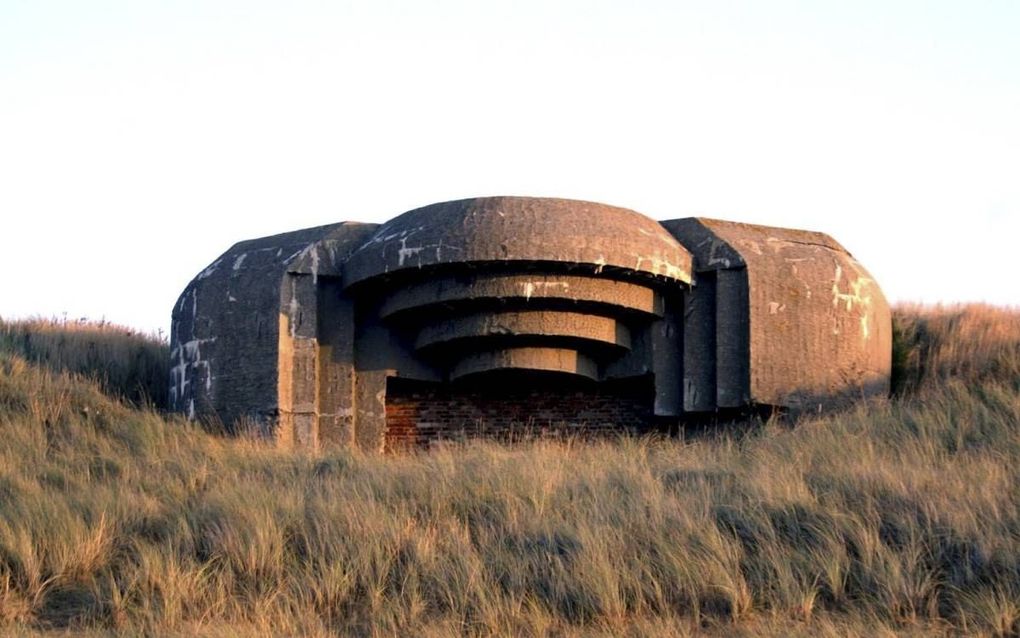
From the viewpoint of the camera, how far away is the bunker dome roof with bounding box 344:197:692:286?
12.6 metres

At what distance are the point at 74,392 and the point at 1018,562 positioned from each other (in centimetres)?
843

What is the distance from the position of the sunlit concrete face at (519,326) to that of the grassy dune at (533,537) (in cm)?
87

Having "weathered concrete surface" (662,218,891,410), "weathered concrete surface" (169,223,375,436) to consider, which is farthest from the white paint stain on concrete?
"weathered concrete surface" (662,218,891,410)

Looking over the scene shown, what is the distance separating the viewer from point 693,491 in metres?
10.5

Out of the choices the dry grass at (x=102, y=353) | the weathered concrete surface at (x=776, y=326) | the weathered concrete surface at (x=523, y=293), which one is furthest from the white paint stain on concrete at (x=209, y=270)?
the weathered concrete surface at (x=776, y=326)

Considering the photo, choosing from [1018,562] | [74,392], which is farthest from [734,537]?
[74,392]

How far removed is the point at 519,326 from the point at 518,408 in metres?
1.05

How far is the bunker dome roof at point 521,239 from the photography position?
12648mm

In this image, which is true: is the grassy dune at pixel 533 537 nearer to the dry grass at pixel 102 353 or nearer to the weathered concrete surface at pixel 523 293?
the weathered concrete surface at pixel 523 293

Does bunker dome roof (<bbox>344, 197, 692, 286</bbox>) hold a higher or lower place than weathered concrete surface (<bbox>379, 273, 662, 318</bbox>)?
higher

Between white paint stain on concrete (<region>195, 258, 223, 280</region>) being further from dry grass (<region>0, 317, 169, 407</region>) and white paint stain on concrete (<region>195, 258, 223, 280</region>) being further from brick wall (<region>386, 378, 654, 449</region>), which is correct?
brick wall (<region>386, 378, 654, 449</region>)

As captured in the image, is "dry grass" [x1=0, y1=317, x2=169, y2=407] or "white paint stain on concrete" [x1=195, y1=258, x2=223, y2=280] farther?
"dry grass" [x1=0, y1=317, x2=169, y2=407]

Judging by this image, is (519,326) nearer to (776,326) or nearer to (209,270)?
(776,326)

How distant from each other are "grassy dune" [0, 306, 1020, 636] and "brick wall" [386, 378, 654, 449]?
1238mm
